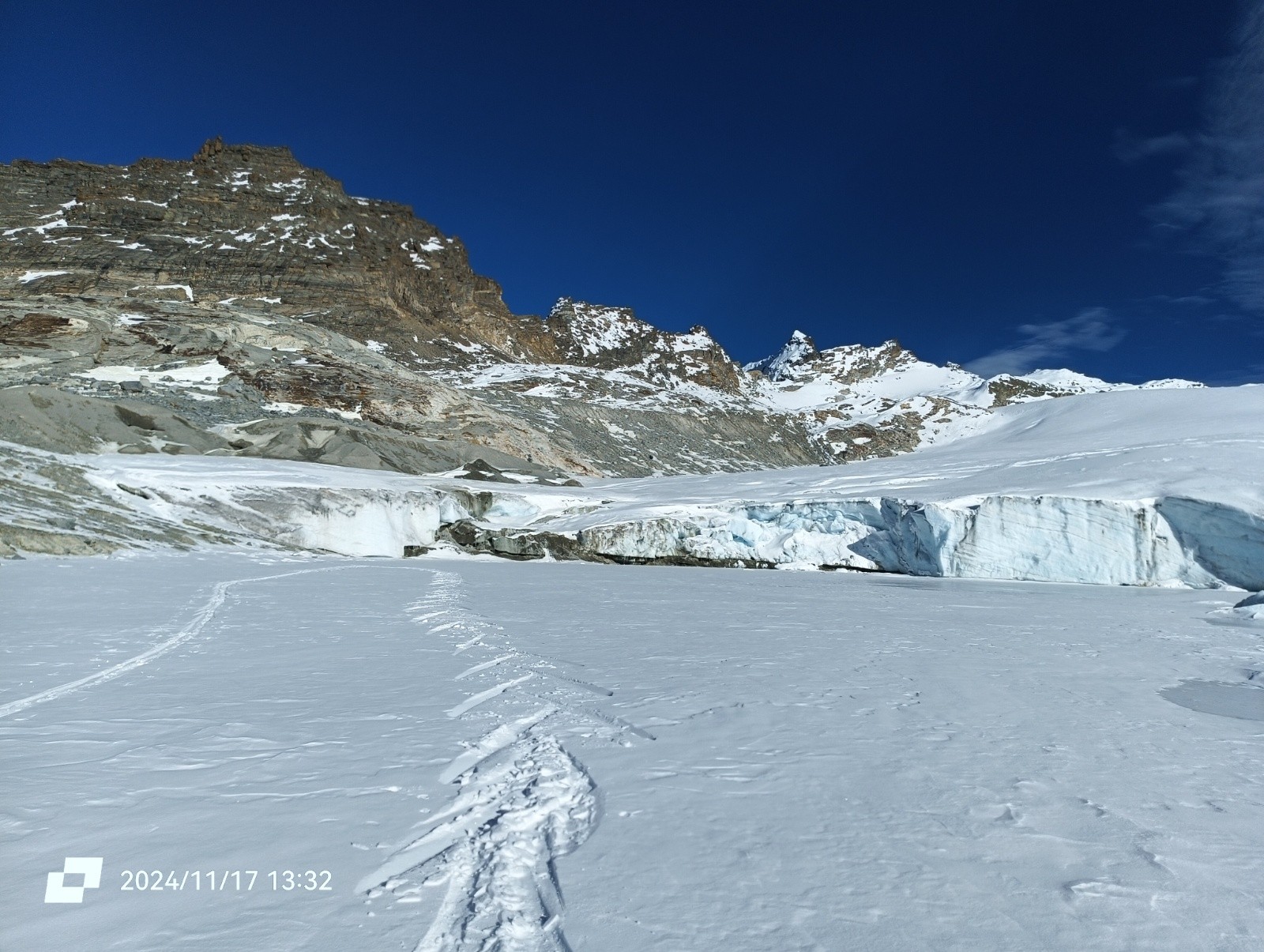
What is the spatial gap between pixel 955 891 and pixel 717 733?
2103mm

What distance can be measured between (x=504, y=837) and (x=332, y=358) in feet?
160

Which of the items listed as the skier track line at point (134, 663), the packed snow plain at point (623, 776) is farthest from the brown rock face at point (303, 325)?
the packed snow plain at point (623, 776)

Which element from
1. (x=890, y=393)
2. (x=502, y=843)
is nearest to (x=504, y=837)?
(x=502, y=843)

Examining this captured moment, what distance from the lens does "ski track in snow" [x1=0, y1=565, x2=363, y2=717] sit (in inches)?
190

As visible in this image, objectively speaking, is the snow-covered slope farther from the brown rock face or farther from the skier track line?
the skier track line

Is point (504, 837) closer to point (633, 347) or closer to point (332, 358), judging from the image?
point (332, 358)

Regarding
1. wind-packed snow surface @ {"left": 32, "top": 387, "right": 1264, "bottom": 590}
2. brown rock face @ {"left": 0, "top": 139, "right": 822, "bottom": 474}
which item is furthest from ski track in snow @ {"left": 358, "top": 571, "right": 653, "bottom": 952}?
brown rock face @ {"left": 0, "top": 139, "right": 822, "bottom": 474}

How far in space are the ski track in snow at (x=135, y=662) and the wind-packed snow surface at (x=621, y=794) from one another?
2.0 inches

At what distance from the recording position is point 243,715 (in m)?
4.69

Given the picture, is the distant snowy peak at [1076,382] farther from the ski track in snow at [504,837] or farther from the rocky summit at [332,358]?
the ski track in snow at [504,837]

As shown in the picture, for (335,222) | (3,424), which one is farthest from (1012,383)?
(3,424)

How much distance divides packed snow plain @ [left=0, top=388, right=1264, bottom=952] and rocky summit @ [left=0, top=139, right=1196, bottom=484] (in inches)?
1004

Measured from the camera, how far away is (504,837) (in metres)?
2.99

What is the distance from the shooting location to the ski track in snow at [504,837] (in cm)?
235
